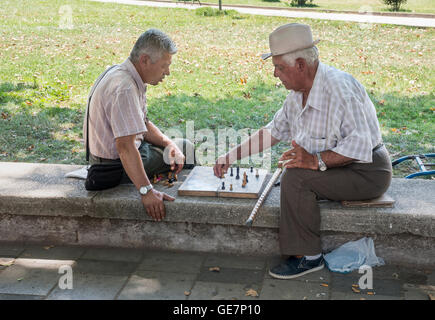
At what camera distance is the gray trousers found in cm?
335

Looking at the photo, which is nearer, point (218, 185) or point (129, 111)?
point (129, 111)

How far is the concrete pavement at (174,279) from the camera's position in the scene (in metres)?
3.24

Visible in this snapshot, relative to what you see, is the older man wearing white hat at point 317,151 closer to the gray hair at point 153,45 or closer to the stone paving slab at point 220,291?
the stone paving slab at point 220,291

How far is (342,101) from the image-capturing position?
129 inches

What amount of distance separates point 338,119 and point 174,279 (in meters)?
1.38

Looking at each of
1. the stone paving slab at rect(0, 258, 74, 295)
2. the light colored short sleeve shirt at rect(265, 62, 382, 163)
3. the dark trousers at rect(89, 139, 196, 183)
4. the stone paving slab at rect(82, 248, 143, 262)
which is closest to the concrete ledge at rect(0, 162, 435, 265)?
the stone paving slab at rect(82, 248, 143, 262)

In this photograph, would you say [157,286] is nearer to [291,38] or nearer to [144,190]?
[144,190]

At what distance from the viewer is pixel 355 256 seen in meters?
3.49

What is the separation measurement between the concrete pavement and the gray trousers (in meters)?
0.24


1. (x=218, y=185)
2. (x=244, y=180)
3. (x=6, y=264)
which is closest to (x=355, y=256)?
(x=244, y=180)

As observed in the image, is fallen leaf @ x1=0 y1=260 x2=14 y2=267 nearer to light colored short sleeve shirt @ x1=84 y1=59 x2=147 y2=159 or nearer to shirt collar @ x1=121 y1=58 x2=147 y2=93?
light colored short sleeve shirt @ x1=84 y1=59 x2=147 y2=159

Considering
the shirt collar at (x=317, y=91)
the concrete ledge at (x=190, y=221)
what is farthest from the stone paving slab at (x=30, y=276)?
the shirt collar at (x=317, y=91)

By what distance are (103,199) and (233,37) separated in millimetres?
9073
